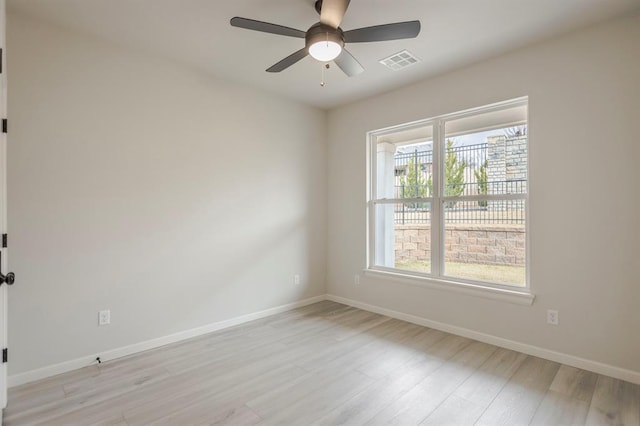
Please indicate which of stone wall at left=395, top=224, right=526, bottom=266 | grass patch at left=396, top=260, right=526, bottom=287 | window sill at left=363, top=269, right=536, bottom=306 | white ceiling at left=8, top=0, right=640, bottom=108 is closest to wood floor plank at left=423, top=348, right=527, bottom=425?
window sill at left=363, top=269, right=536, bottom=306

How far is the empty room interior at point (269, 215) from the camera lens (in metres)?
2.22

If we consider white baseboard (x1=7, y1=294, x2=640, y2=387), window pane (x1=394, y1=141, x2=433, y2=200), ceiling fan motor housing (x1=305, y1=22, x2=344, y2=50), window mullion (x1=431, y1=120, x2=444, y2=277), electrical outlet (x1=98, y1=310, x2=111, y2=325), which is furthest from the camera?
window pane (x1=394, y1=141, x2=433, y2=200)

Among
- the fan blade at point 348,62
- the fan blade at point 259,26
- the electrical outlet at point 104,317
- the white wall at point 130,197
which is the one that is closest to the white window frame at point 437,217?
the white wall at point 130,197

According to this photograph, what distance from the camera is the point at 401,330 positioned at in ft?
11.3

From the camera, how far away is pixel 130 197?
2.88 m

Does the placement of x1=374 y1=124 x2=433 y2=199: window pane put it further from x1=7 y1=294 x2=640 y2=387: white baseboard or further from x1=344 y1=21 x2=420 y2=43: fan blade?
x1=344 y1=21 x2=420 y2=43: fan blade

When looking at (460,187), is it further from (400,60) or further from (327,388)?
(327,388)

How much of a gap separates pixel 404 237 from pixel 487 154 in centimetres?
131

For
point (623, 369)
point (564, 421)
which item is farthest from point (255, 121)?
point (623, 369)

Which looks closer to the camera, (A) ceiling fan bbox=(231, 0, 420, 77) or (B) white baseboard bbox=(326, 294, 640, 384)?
(A) ceiling fan bbox=(231, 0, 420, 77)

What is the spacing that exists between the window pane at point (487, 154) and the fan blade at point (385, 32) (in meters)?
1.62

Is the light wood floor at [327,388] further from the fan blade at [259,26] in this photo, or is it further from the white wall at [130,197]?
the fan blade at [259,26]

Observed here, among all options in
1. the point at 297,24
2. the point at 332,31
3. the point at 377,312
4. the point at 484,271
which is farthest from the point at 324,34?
the point at 377,312

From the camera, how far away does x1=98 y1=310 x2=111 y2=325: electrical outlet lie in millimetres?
2715
